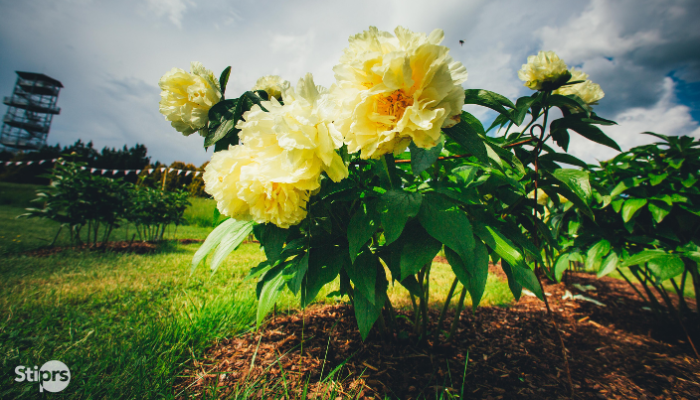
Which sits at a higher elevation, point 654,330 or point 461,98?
point 461,98

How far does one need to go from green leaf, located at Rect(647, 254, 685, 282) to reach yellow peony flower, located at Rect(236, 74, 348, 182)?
68.6 inches

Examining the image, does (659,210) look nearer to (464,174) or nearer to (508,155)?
(464,174)

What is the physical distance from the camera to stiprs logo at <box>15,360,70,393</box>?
1.23 meters

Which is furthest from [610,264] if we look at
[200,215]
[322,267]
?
[200,215]

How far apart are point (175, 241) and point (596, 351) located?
7.06 m

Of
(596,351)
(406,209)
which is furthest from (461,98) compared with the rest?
(596,351)

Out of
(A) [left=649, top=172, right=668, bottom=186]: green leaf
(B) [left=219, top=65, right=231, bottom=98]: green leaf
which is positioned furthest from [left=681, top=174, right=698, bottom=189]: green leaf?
(B) [left=219, top=65, right=231, bottom=98]: green leaf

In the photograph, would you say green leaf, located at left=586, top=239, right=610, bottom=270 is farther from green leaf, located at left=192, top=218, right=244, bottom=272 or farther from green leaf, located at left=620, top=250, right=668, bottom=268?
green leaf, located at left=192, top=218, right=244, bottom=272

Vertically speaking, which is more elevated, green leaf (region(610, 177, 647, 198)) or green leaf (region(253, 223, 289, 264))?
green leaf (region(610, 177, 647, 198))

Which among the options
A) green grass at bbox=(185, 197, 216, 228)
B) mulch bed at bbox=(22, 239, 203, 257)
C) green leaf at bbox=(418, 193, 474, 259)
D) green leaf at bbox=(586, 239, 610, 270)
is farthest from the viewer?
green grass at bbox=(185, 197, 216, 228)

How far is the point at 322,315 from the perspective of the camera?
207 centimetres

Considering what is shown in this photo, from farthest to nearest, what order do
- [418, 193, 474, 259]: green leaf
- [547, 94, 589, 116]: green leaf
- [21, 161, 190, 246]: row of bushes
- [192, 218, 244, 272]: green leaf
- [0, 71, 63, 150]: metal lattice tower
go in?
[0, 71, 63, 150]: metal lattice tower, [21, 161, 190, 246]: row of bushes, [192, 218, 244, 272]: green leaf, [547, 94, 589, 116]: green leaf, [418, 193, 474, 259]: green leaf

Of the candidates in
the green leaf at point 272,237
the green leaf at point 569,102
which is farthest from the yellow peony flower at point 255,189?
the green leaf at point 569,102

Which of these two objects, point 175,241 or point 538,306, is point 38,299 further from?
point 538,306
